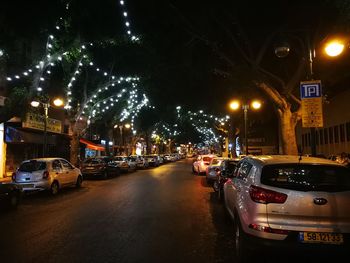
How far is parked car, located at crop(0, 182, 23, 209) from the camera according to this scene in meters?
12.6

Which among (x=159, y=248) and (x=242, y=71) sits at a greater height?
(x=242, y=71)

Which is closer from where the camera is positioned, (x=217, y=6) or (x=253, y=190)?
(x=253, y=190)

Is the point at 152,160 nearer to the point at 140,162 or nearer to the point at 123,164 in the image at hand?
the point at 140,162

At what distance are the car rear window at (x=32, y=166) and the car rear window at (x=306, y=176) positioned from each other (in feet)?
42.0

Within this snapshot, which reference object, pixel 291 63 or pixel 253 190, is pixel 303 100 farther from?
pixel 291 63

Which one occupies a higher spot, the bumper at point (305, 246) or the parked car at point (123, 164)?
the parked car at point (123, 164)

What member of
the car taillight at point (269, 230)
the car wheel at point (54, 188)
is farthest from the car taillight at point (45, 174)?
the car taillight at point (269, 230)

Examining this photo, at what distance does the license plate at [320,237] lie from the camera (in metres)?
5.85

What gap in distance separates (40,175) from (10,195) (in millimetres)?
3887

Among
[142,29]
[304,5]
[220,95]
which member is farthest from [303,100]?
[220,95]

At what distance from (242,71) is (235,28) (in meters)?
2.16

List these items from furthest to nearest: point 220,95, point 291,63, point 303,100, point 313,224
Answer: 1. point 220,95
2. point 291,63
3. point 303,100
4. point 313,224

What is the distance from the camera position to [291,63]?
2266 cm

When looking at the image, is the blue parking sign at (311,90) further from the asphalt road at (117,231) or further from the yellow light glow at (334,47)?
the asphalt road at (117,231)
